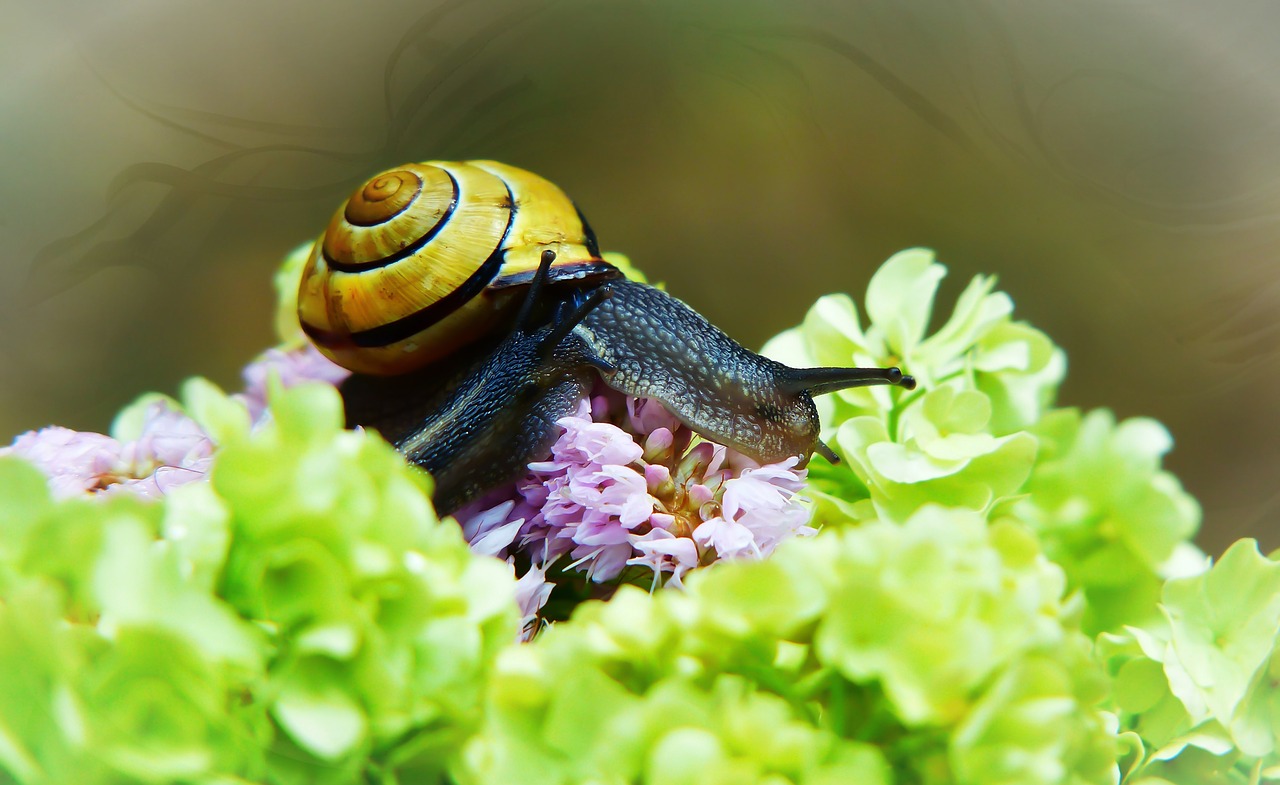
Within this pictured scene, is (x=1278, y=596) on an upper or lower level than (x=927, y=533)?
lower

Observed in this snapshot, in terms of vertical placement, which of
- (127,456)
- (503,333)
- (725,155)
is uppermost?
(725,155)

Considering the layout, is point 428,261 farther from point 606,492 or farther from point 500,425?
point 606,492

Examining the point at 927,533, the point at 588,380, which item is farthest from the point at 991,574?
the point at 588,380

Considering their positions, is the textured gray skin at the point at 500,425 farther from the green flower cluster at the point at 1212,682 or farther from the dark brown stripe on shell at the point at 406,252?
the green flower cluster at the point at 1212,682

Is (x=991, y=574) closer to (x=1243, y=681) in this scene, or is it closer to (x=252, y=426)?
(x=1243, y=681)

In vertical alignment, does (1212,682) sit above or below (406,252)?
below

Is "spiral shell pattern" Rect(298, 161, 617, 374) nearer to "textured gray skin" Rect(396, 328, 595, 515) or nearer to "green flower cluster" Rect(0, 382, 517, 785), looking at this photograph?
"textured gray skin" Rect(396, 328, 595, 515)

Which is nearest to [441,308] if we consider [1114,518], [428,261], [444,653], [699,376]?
[428,261]
